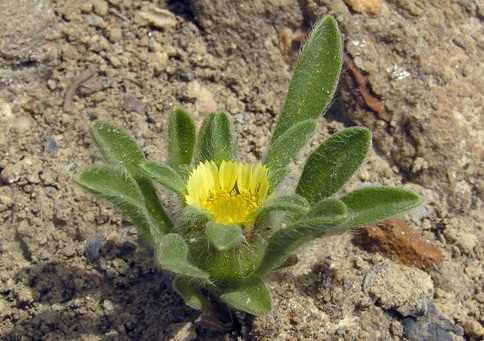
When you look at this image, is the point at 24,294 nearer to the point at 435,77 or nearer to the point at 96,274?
the point at 96,274

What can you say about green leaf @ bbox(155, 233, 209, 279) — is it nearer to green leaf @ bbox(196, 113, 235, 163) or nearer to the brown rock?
green leaf @ bbox(196, 113, 235, 163)

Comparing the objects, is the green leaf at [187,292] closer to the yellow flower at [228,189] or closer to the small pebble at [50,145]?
the yellow flower at [228,189]

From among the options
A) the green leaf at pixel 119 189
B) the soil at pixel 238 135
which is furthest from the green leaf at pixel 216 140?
the soil at pixel 238 135

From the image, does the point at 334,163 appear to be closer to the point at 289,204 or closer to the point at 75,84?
the point at 289,204

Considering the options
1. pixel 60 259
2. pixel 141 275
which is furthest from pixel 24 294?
pixel 141 275

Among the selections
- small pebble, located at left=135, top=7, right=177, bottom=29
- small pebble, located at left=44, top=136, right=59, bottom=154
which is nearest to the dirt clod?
small pebble, located at left=44, top=136, right=59, bottom=154

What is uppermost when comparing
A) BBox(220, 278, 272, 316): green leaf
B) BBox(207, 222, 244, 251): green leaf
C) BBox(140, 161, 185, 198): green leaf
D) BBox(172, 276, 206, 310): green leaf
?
BBox(207, 222, 244, 251): green leaf

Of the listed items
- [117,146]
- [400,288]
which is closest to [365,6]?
[400,288]
